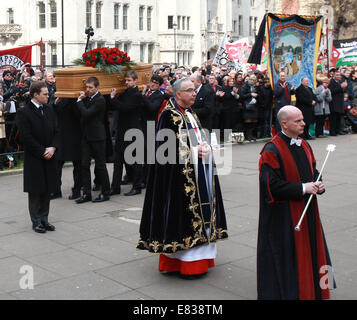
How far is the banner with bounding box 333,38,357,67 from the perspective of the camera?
22047mm

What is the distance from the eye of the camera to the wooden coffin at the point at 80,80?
9.23 metres

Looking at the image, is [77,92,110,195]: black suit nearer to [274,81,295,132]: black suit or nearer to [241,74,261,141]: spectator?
[274,81,295,132]: black suit

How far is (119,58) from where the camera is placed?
9.48 metres

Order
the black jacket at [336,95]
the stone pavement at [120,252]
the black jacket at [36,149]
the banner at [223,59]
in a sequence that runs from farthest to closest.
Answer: the banner at [223,59] → the black jacket at [336,95] → the black jacket at [36,149] → the stone pavement at [120,252]

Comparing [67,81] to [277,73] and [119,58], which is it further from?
[277,73]

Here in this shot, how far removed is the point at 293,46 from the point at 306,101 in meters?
1.71

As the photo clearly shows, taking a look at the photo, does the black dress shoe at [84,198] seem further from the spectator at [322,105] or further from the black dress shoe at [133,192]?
the spectator at [322,105]

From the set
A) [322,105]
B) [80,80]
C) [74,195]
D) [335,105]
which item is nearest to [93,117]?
[80,80]

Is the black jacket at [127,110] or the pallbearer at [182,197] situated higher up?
the black jacket at [127,110]

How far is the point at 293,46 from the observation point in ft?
55.9

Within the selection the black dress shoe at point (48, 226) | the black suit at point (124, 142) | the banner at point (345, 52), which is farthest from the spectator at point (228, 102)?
the black dress shoe at point (48, 226)

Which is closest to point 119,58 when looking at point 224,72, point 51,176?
point 51,176

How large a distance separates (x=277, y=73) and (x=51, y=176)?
993 cm
